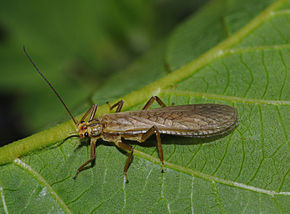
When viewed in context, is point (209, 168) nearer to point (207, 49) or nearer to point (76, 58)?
point (207, 49)

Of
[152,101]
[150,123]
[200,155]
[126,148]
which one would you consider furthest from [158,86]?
[200,155]

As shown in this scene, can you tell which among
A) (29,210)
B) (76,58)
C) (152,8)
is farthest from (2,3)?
(29,210)

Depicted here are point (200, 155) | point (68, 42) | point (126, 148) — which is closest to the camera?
point (200, 155)

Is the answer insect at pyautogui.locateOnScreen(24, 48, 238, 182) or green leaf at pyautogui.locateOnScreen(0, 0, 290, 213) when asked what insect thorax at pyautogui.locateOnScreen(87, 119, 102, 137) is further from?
green leaf at pyautogui.locateOnScreen(0, 0, 290, 213)

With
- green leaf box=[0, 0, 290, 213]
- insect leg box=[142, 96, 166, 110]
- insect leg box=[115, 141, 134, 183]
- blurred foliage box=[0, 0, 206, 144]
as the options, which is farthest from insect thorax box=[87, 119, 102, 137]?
blurred foliage box=[0, 0, 206, 144]

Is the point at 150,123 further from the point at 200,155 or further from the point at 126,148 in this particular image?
the point at 200,155

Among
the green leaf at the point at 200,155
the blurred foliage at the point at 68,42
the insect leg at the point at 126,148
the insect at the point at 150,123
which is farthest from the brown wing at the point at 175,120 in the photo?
the blurred foliage at the point at 68,42

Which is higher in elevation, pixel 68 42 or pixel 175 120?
pixel 68 42
